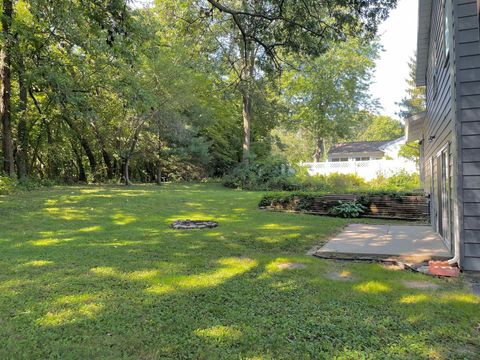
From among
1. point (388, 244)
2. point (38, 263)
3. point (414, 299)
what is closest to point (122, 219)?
point (38, 263)

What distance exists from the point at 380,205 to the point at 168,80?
39.9ft

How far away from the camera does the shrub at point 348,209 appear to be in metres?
9.89

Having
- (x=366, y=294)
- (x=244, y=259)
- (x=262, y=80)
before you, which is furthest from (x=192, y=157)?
(x=366, y=294)

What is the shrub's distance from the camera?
989 cm

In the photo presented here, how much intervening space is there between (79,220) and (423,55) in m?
9.34

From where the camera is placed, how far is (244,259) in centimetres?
513

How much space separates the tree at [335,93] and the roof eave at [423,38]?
20351 mm

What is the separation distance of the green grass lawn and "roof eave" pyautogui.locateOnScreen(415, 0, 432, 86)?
5305 millimetres

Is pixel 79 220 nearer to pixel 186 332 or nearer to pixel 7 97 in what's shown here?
pixel 186 332

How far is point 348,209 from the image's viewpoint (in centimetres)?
993

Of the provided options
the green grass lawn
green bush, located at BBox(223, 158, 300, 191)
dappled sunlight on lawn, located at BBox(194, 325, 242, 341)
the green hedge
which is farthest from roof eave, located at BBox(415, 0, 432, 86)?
green bush, located at BBox(223, 158, 300, 191)

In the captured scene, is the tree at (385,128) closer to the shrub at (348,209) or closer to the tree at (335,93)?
the tree at (335,93)

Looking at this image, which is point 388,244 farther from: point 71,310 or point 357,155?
point 357,155

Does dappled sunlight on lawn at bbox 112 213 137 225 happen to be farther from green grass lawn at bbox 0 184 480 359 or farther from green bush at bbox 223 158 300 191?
green bush at bbox 223 158 300 191
